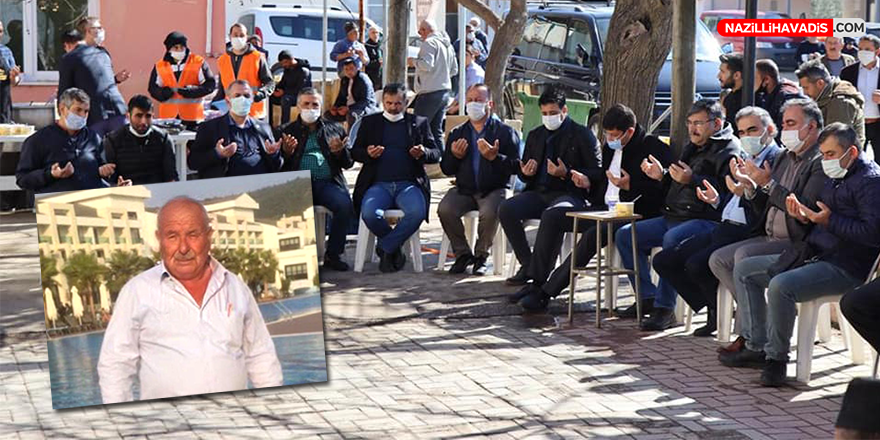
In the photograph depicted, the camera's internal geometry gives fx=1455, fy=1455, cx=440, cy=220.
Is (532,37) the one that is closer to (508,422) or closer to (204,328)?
(508,422)

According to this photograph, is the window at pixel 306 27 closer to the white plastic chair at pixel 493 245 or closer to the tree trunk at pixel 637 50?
the tree trunk at pixel 637 50

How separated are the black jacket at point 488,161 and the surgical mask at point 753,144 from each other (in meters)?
2.80

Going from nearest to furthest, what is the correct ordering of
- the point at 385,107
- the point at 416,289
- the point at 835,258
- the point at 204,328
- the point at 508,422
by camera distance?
the point at 204,328, the point at 508,422, the point at 835,258, the point at 416,289, the point at 385,107

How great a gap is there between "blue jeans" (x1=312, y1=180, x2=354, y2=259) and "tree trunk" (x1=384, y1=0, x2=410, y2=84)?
6.53 meters

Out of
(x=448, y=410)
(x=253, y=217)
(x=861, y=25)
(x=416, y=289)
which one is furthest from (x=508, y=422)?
(x=861, y=25)

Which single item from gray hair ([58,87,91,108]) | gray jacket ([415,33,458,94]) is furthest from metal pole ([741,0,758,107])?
gray jacket ([415,33,458,94])

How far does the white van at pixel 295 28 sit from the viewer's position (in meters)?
29.7

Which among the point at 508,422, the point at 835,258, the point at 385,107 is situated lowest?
the point at 508,422

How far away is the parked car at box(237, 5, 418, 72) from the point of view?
29.7 meters

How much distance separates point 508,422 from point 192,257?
2729 mm

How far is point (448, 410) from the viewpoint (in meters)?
7.52

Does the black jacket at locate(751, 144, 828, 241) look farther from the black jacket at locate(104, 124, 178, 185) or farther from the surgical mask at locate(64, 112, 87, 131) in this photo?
the surgical mask at locate(64, 112, 87, 131)

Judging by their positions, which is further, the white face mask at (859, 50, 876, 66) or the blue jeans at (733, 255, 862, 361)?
the white face mask at (859, 50, 876, 66)

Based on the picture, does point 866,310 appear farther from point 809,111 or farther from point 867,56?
point 867,56
